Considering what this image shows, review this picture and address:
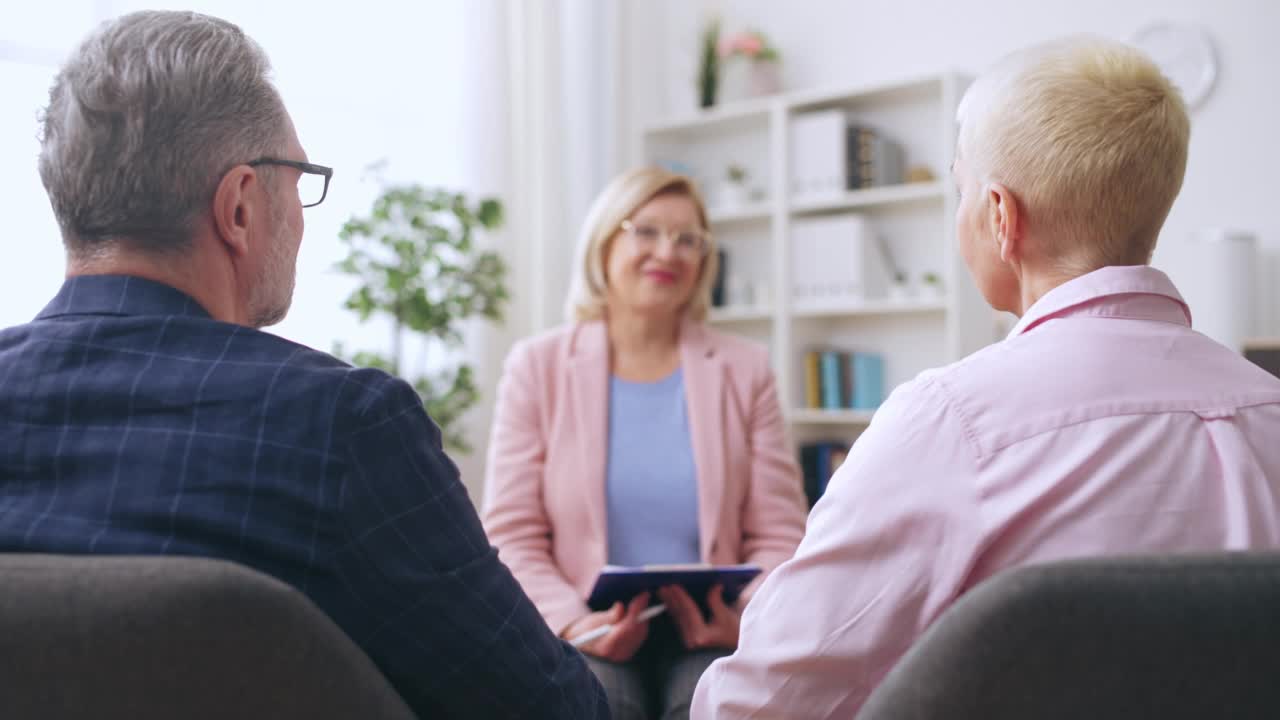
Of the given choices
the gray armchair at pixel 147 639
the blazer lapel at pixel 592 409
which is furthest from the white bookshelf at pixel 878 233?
the gray armchair at pixel 147 639

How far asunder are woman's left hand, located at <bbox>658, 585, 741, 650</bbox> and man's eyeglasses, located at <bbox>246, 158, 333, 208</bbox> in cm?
95

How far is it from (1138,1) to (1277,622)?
363 centimetres

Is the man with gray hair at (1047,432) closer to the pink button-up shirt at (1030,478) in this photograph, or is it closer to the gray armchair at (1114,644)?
the pink button-up shirt at (1030,478)

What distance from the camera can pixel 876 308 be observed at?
13.3ft

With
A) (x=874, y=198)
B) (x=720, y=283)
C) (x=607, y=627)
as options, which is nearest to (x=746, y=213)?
(x=720, y=283)

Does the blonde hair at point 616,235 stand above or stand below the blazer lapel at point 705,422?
above

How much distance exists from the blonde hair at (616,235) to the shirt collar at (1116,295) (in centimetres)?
149

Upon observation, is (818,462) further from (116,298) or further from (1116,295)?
(116,298)

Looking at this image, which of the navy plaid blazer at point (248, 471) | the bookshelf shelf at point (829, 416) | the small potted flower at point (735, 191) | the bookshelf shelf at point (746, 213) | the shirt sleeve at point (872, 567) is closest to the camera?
the navy plaid blazer at point (248, 471)

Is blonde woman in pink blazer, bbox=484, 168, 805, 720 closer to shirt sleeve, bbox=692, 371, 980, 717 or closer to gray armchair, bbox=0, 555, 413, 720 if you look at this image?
shirt sleeve, bbox=692, 371, 980, 717

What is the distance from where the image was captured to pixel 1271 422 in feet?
3.26

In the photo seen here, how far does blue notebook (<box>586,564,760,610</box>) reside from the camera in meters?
1.73

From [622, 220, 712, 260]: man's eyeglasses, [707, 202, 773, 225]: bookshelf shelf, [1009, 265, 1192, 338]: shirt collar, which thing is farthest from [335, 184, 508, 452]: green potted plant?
[1009, 265, 1192, 338]: shirt collar

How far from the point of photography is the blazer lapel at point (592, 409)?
2.21m
